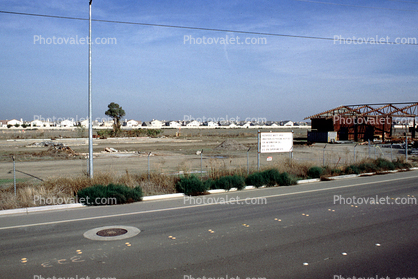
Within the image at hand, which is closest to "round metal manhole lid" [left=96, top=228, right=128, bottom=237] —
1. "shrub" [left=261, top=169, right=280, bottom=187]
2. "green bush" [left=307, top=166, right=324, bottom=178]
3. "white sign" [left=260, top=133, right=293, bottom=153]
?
"shrub" [left=261, top=169, right=280, bottom=187]

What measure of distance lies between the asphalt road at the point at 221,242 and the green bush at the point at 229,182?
10.2 feet

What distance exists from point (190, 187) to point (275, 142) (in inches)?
301

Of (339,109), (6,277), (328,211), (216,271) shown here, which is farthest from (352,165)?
(339,109)

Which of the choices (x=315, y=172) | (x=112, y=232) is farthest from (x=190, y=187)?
(x=315, y=172)

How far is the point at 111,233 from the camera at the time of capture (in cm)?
780

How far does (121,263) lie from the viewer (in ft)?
19.2

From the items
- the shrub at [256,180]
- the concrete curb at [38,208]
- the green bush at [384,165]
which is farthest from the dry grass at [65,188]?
the green bush at [384,165]

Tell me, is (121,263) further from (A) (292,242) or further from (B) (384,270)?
(B) (384,270)

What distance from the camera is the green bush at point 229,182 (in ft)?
47.2

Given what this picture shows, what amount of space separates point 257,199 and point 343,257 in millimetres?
6177

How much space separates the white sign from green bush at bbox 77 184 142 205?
881cm

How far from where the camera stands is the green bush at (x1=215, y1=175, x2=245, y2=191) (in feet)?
47.2

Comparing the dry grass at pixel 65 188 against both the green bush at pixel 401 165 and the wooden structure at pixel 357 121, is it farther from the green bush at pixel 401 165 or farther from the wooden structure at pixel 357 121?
the wooden structure at pixel 357 121

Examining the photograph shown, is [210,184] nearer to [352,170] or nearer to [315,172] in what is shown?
[315,172]
